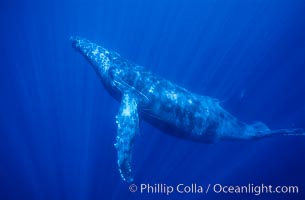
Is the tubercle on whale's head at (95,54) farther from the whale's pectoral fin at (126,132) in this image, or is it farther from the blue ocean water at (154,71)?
the blue ocean water at (154,71)

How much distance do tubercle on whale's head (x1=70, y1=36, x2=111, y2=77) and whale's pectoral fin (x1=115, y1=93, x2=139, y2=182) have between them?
86.7 inches

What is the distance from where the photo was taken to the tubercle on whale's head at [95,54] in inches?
433

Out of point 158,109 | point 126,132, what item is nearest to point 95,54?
point 158,109

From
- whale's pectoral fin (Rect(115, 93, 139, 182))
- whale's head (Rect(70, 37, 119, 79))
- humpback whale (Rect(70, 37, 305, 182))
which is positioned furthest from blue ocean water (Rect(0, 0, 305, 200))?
whale's pectoral fin (Rect(115, 93, 139, 182))

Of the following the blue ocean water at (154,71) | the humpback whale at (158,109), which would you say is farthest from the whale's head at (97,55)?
the blue ocean water at (154,71)

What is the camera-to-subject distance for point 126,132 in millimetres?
8883

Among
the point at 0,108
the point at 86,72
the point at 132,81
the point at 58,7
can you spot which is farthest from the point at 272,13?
the point at 0,108

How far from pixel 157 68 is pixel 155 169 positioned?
8.35m

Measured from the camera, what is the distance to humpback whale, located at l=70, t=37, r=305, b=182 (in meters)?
9.05

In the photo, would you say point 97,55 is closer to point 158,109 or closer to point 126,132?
point 158,109

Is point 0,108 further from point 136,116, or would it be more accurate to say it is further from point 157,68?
point 136,116

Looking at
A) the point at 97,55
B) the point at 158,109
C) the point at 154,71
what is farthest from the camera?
the point at 154,71

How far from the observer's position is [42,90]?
21.5m

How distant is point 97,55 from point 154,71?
9.02 m
